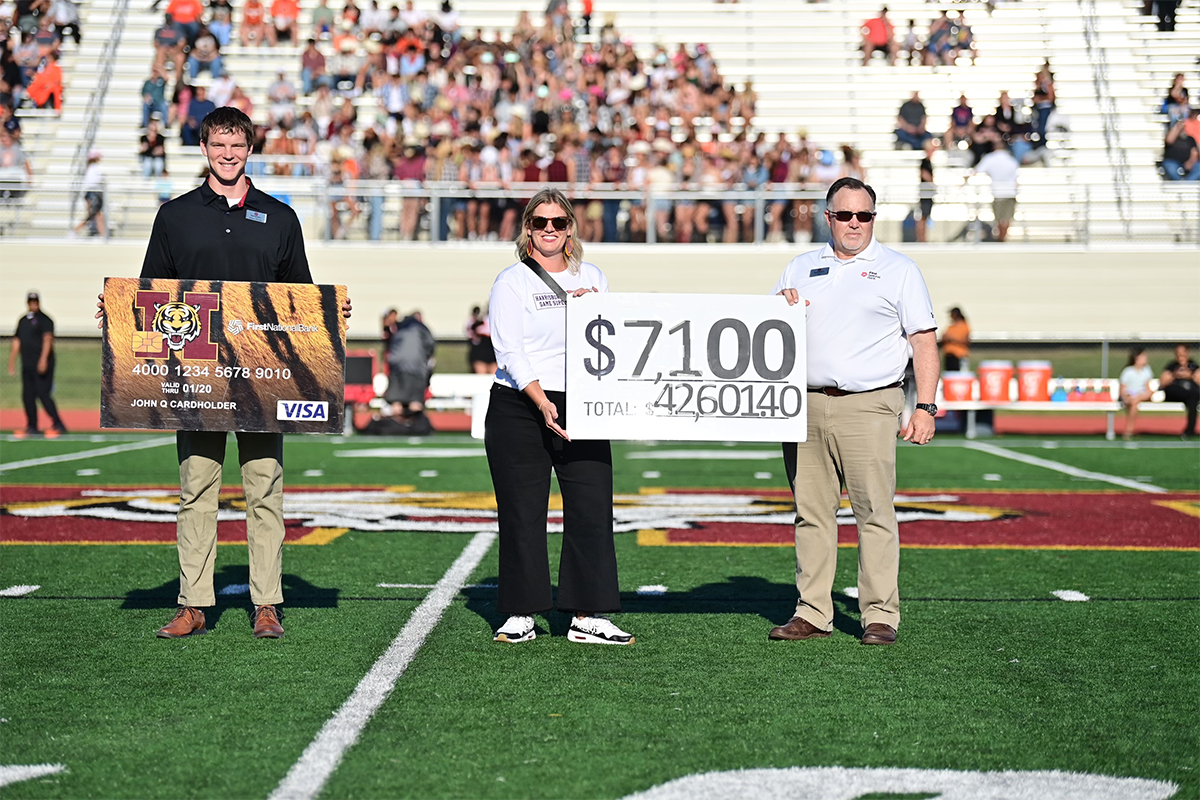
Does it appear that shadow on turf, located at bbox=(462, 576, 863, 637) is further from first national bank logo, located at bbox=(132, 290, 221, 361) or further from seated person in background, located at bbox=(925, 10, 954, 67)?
seated person in background, located at bbox=(925, 10, 954, 67)

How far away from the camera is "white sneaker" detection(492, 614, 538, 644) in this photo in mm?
5668

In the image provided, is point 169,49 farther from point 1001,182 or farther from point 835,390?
point 835,390

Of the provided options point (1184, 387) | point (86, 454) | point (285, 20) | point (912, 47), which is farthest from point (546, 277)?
point (285, 20)

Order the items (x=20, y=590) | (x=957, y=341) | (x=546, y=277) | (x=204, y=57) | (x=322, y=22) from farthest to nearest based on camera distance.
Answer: (x=322, y=22) < (x=204, y=57) < (x=957, y=341) < (x=20, y=590) < (x=546, y=277)

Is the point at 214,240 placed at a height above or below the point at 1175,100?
below

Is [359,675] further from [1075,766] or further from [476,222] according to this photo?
A: [476,222]

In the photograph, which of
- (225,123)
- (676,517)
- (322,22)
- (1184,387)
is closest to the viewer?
(225,123)

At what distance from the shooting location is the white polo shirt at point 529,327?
18.1 ft

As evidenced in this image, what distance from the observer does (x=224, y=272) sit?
18.5 ft

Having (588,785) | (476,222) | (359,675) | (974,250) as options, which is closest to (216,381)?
(359,675)

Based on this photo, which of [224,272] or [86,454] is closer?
[224,272]

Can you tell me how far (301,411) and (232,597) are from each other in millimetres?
1523

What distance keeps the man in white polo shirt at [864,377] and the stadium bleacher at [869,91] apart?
17163 mm

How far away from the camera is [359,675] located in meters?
5.08
